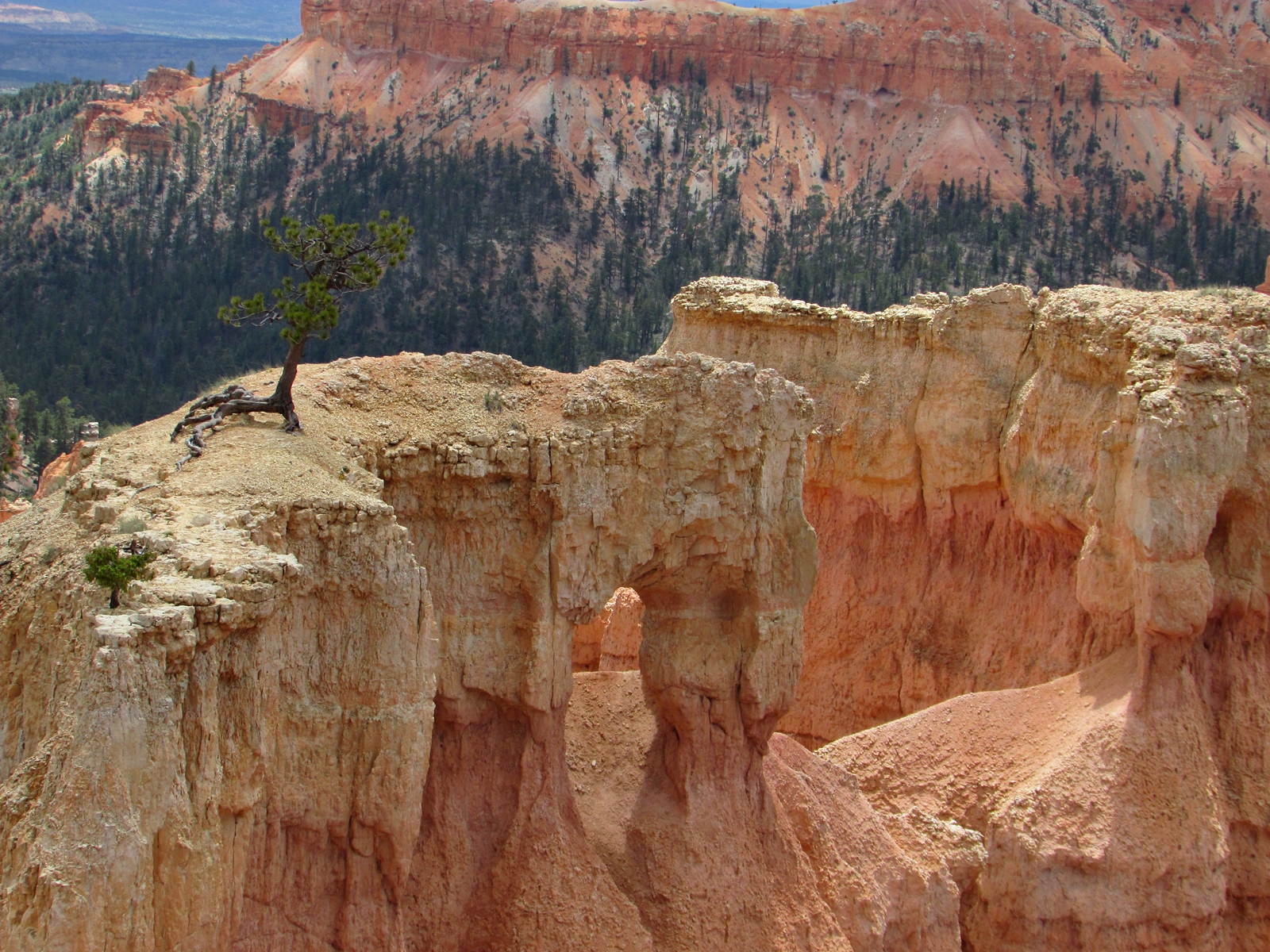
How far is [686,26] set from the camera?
9838cm

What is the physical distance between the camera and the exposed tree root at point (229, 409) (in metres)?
15.2

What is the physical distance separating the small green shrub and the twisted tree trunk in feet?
12.0

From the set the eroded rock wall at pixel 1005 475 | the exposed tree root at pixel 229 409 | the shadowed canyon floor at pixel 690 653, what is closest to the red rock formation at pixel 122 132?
the eroded rock wall at pixel 1005 475

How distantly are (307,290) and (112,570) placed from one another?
5.47 metres

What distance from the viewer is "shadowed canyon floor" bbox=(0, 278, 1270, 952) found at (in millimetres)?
11664

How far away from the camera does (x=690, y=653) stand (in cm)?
1778

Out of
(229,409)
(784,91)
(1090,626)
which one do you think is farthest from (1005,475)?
(784,91)

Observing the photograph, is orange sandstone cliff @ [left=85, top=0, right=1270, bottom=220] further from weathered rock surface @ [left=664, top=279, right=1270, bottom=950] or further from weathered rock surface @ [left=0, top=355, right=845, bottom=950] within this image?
weathered rock surface @ [left=0, top=355, right=845, bottom=950]

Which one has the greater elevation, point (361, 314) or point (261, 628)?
point (361, 314)

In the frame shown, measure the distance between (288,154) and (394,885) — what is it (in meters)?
85.3

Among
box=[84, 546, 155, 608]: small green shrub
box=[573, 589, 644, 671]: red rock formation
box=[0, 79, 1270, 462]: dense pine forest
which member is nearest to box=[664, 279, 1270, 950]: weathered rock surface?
box=[573, 589, 644, 671]: red rock formation

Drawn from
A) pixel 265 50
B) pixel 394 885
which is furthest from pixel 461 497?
pixel 265 50

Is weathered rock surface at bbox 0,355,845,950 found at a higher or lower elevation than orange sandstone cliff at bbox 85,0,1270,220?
lower

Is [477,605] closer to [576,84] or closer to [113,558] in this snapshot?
[113,558]
